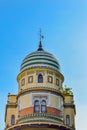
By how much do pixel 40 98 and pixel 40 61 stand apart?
6.18m

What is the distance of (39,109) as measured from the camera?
57375 millimetres

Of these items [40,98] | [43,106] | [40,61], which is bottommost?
[43,106]

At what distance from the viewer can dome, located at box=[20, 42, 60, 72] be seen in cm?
6084

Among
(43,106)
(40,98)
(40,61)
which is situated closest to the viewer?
(43,106)

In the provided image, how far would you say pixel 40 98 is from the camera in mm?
58094

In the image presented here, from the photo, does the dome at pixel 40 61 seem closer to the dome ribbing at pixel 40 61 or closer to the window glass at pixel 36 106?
the dome ribbing at pixel 40 61

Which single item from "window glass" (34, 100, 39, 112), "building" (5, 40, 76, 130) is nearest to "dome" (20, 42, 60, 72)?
"building" (5, 40, 76, 130)

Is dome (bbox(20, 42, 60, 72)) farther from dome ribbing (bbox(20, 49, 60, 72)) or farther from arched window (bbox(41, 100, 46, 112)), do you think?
arched window (bbox(41, 100, 46, 112))

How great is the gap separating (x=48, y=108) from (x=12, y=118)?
290 inches

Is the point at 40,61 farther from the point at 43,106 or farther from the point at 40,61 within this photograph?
the point at 43,106

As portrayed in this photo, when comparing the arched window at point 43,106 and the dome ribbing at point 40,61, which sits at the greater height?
the dome ribbing at point 40,61

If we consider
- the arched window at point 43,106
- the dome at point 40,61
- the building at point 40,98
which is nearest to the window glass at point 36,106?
the building at point 40,98

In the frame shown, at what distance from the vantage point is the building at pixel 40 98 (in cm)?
5555

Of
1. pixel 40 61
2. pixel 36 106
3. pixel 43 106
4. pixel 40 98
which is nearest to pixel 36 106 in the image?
pixel 36 106
